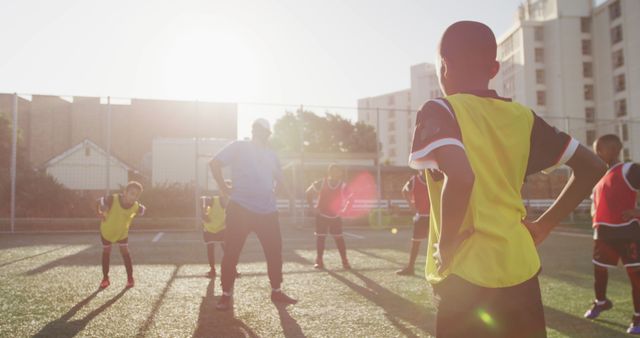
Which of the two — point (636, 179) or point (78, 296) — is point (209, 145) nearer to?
point (78, 296)

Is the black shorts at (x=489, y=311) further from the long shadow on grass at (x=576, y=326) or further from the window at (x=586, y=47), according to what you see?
the window at (x=586, y=47)

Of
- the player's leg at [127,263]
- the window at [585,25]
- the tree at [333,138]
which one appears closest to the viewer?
the player's leg at [127,263]

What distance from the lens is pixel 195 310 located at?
4.91 meters

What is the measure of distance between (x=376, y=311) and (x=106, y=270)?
3.75 meters

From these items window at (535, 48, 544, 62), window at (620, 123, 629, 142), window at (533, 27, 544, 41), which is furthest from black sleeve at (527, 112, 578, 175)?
window at (533, 27, 544, 41)

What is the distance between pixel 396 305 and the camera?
512 centimetres

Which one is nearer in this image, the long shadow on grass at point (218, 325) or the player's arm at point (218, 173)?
the long shadow on grass at point (218, 325)

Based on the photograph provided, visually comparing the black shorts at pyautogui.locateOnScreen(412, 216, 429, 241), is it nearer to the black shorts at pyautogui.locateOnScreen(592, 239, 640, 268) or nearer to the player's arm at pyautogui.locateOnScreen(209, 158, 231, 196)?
the black shorts at pyautogui.locateOnScreen(592, 239, 640, 268)

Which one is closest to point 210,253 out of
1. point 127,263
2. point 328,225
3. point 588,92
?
point 127,263

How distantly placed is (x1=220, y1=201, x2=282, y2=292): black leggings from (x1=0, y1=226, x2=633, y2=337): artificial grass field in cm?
36

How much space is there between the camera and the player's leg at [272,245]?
513 centimetres

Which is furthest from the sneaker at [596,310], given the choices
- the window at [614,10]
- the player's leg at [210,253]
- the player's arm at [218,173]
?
the window at [614,10]

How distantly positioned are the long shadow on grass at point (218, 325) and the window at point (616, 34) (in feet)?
179

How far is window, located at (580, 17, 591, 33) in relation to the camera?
50875 mm
